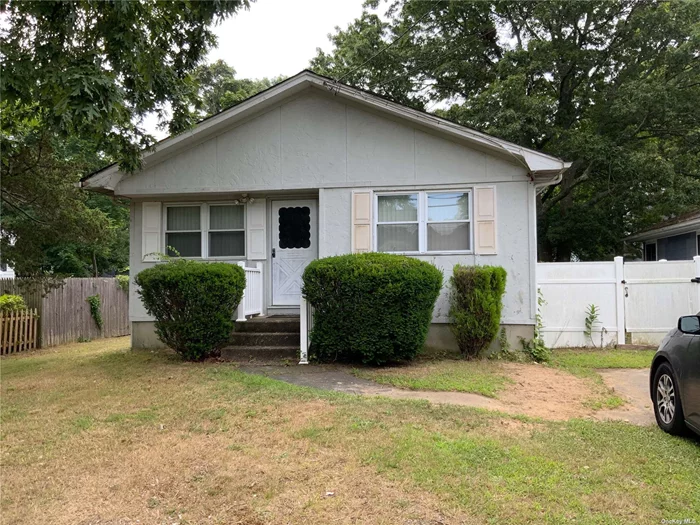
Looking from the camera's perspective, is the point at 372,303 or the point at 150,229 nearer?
the point at 372,303

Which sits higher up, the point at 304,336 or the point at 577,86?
the point at 577,86

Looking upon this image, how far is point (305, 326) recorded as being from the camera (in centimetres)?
777

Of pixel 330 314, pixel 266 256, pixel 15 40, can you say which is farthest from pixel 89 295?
pixel 330 314

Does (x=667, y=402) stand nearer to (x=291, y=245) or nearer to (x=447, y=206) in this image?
(x=447, y=206)

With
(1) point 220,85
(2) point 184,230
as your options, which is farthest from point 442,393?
(1) point 220,85

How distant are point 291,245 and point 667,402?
7.02 meters

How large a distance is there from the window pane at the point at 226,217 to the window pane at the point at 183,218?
0.33 meters

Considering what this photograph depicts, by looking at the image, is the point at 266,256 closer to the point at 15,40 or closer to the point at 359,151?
the point at 359,151

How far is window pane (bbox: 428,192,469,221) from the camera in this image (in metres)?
8.89

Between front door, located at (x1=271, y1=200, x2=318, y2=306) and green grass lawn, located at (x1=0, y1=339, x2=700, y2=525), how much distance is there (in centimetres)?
418

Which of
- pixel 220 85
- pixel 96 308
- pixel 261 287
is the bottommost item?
pixel 96 308

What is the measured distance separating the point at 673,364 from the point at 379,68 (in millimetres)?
17525

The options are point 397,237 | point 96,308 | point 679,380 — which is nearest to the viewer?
point 679,380

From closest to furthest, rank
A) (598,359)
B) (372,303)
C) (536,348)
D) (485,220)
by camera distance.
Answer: (372,303), (598,359), (536,348), (485,220)
